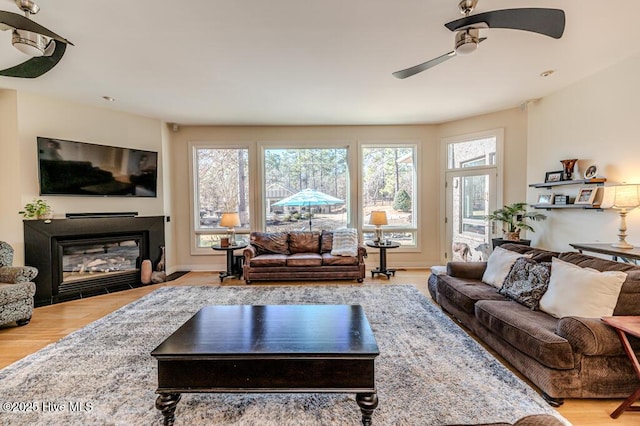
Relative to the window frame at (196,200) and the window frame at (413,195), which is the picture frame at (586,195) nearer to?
the window frame at (413,195)

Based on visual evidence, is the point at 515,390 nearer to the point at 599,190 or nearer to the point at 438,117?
the point at 599,190

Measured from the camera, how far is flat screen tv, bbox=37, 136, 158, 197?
13.8 feet

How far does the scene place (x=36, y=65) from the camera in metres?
2.60

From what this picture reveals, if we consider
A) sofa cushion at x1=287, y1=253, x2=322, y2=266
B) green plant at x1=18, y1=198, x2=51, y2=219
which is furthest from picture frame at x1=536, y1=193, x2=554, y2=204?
green plant at x1=18, y1=198, x2=51, y2=219

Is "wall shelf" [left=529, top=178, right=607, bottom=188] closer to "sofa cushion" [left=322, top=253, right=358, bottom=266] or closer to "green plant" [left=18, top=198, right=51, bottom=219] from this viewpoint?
"sofa cushion" [left=322, top=253, right=358, bottom=266]

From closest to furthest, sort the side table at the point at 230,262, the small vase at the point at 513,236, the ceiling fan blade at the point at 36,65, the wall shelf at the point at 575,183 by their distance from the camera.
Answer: the ceiling fan blade at the point at 36,65 < the wall shelf at the point at 575,183 < the small vase at the point at 513,236 < the side table at the point at 230,262

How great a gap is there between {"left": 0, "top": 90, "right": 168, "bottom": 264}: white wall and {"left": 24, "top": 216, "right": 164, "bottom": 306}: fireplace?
0.23 m

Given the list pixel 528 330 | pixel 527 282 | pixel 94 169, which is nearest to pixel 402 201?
pixel 527 282

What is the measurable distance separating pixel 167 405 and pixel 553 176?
5320 millimetres

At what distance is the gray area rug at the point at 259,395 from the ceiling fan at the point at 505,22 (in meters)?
2.50

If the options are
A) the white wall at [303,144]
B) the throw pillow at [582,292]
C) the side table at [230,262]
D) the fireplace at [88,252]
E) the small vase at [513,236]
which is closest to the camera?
the throw pillow at [582,292]

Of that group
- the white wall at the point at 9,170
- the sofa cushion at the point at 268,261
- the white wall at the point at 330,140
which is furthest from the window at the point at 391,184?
the white wall at the point at 9,170

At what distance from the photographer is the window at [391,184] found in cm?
603

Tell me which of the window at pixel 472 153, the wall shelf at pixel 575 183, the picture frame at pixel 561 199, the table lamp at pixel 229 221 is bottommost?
the table lamp at pixel 229 221
